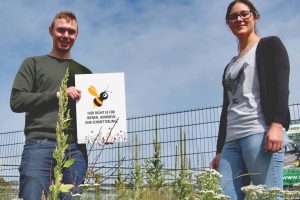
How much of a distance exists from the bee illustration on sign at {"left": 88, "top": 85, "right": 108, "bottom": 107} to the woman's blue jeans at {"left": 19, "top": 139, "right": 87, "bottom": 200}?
0.40m

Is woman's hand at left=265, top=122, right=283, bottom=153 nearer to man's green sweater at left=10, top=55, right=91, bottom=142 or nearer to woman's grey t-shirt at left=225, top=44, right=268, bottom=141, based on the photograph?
woman's grey t-shirt at left=225, top=44, right=268, bottom=141

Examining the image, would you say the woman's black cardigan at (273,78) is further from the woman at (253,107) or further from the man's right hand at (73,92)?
the man's right hand at (73,92)

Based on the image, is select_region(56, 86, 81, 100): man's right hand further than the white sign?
No

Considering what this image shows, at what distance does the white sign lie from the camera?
314 cm

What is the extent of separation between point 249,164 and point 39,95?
53.5 inches

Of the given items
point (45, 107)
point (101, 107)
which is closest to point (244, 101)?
point (101, 107)

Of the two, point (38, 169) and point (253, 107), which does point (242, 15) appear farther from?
point (38, 169)

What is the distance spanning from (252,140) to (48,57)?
4.97ft

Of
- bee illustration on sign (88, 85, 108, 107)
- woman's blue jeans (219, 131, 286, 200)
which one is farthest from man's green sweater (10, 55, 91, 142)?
woman's blue jeans (219, 131, 286, 200)

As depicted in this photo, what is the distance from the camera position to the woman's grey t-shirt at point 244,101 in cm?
257

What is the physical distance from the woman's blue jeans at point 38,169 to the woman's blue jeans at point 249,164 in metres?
0.91

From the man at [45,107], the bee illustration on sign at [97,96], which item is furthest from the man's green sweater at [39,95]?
the bee illustration on sign at [97,96]

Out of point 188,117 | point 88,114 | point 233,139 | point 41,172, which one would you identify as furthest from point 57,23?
point 188,117

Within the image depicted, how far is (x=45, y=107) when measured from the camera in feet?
9.68
